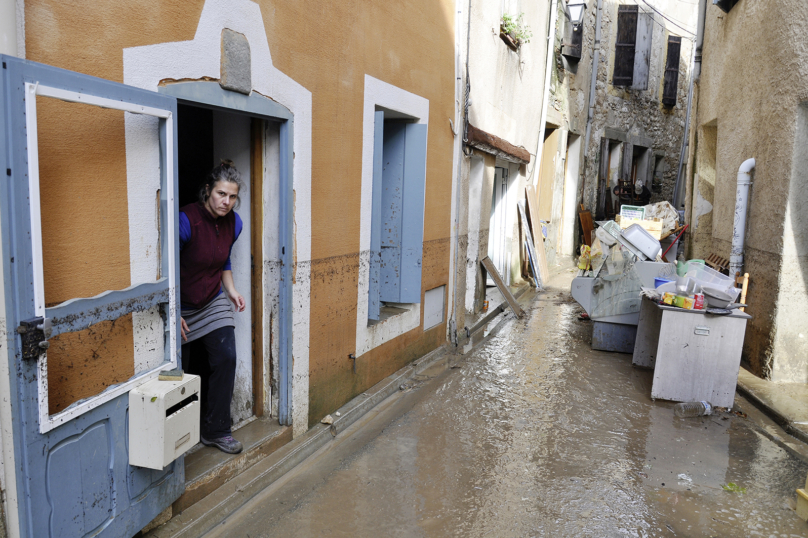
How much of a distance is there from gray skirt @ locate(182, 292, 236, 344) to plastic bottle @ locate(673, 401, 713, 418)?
13.0ft

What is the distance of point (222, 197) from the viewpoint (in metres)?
3.30

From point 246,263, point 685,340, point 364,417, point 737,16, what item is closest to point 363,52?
point 246,263

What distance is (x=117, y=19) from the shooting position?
247cm

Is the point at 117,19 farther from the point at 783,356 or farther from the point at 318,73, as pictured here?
the point at 783,356

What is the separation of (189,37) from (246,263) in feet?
4.93

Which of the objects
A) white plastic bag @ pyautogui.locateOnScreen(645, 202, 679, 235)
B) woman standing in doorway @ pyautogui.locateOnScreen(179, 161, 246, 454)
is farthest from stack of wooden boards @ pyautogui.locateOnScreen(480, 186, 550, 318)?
woman standing in doorway @ pyautogui.locateOnScreen(179, 161, 246, 454)

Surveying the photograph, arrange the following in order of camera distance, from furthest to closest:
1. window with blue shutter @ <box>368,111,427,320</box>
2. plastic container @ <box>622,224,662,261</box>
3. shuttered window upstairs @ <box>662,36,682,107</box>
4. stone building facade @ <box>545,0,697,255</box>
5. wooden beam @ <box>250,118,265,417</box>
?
1. shuttered window upstairs @ <box>662,36,682,107</box>
2. stone building facade @ <box>545,0,697,255</box>
3. plastic container @ <box>622,224,662,261</box>
4. window with blue shutter @ <box>368,111,427,320</box>
5. wooden beam @ <box>250,118,265,417</box>

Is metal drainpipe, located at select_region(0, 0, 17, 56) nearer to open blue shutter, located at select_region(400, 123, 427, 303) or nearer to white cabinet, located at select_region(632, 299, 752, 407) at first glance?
open blue shutter, located at select_region(400, 123, 427, 303)

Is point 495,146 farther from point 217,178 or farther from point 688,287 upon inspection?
point 217,178

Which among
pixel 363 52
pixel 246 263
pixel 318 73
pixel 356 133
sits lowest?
pixel 246 263

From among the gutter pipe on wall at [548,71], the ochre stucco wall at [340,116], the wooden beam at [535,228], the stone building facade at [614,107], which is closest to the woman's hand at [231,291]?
the ochre stucco wall at [340,116]

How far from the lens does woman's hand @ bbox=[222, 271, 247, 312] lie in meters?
3.66

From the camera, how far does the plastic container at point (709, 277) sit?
5441 millimetres

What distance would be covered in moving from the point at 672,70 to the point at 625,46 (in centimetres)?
255
